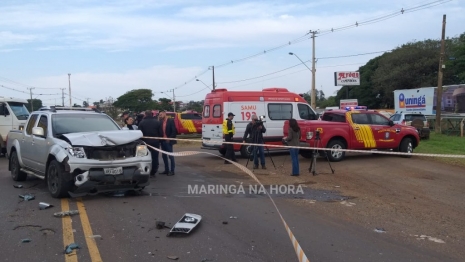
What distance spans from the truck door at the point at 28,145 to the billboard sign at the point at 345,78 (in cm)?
5178

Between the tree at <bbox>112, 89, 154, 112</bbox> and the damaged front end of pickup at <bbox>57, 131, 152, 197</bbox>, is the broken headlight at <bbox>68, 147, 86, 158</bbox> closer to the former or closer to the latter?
the damaged front end of pickup at <bbox>57, 131, 152, 197</bbox>

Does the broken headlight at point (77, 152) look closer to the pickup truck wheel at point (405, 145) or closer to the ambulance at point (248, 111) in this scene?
the ambulance at point (248, 111)

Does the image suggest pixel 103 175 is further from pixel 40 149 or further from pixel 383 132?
pixel 383 132

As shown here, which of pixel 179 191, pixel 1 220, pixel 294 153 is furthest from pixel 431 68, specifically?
pixel 1 220

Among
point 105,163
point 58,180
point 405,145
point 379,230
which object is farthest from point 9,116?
point 379,230

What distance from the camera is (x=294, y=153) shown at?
488 inches

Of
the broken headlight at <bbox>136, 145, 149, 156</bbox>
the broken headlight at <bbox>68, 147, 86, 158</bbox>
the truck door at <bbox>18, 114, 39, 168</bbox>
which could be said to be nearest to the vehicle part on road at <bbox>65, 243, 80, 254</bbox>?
the broken headlight at <bbox>68, 147, 86, 158</bbox>

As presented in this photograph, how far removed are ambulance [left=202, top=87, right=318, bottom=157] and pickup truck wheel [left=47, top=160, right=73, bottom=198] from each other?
791 centimetres

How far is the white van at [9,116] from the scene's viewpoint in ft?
56.9

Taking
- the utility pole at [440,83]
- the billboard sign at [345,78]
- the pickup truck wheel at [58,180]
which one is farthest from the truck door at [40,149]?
the billboard sign at [345,78]

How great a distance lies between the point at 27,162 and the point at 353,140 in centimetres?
1027

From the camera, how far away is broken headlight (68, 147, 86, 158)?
332 inches

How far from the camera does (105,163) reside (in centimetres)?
852

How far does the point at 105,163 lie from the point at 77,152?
0.55m
